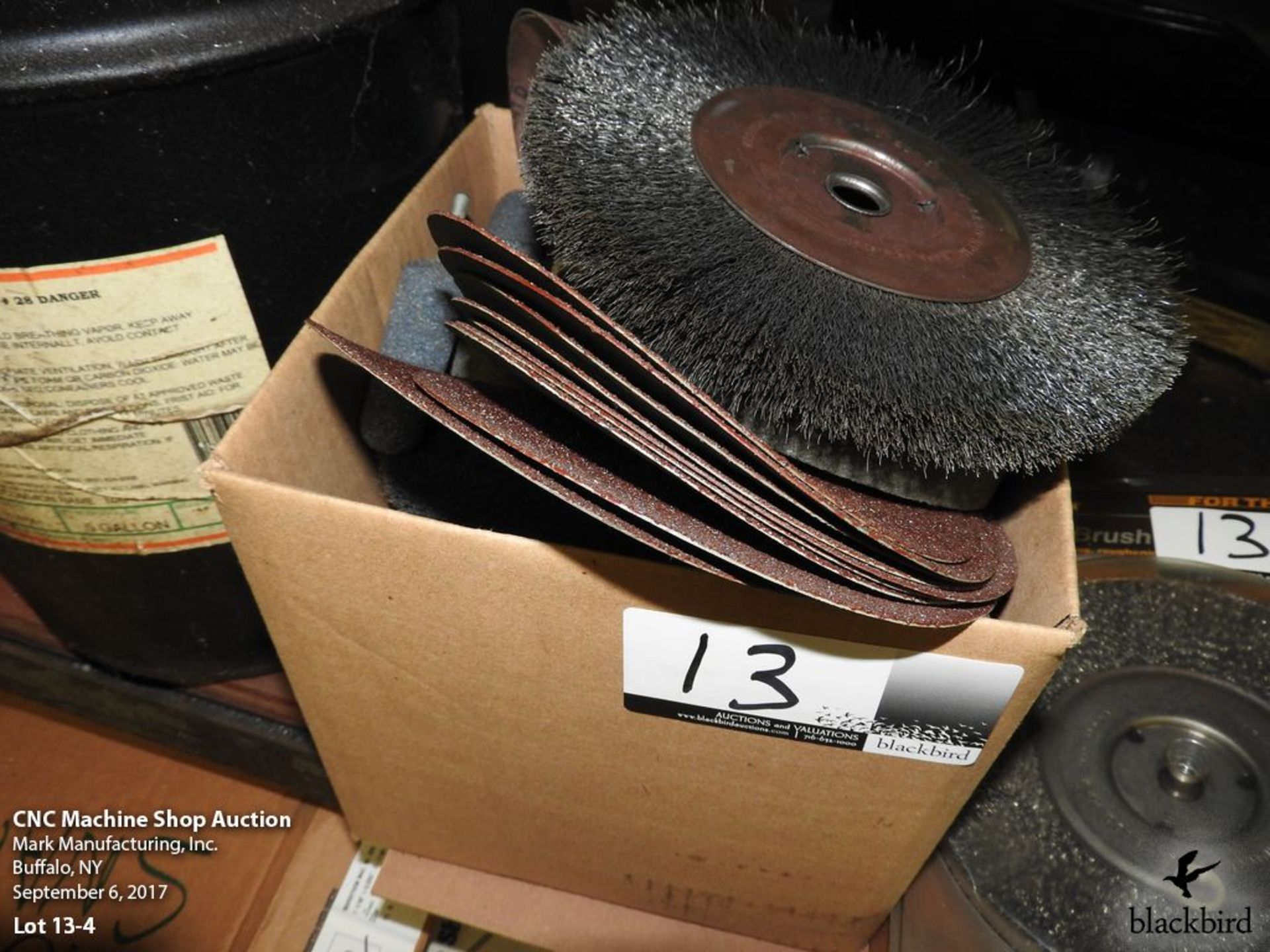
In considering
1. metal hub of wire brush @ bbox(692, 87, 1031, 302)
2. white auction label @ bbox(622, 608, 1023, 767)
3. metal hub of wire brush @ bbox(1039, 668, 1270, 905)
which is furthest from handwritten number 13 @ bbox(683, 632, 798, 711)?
metal hub of wire brush @ bbox(1039, 668, 1270, 905)

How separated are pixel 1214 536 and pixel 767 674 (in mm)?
498

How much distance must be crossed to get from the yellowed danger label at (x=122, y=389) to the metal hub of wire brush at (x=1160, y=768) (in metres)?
0.52

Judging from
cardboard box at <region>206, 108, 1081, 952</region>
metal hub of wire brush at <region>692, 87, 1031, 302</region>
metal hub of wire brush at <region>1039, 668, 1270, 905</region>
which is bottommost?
cardboard box at <region>206, 108, 1081, 952</region>

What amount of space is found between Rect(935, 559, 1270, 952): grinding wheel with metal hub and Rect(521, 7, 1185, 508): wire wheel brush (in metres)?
0.26

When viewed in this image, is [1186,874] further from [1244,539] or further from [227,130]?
[227,130]

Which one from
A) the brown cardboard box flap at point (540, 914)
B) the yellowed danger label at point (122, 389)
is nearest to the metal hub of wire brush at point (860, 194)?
the yellowed danger label at point (122, 389)

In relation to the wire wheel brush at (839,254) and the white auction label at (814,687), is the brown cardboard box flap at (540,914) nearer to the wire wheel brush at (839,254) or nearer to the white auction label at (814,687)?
the white auction label at (814,687)

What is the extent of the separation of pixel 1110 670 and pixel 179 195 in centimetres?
60

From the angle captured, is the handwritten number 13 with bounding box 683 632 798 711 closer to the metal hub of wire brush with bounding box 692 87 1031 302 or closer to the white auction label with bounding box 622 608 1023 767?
the white auction label with bounding box 622 608 1023 767

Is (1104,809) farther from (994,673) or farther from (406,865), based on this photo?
(406,865)

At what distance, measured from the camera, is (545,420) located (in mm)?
402

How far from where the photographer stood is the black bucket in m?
0.40

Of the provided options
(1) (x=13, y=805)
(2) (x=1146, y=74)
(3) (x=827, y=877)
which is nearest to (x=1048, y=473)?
(3) (x=827, y=877)

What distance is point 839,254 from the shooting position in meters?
0.44
